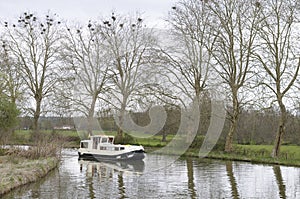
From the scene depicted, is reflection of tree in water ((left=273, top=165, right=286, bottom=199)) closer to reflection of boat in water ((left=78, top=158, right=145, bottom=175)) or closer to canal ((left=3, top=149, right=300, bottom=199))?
canal ((left=3, top=149, right=300, bottom=199))

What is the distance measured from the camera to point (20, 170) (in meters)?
16.1

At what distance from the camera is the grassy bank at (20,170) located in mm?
13820

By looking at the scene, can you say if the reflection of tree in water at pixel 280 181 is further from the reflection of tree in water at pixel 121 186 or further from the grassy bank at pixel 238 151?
the reflection of tree in water at pixel 121 186

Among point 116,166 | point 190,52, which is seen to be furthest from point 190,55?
point 116,166

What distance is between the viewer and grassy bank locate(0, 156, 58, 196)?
13.8m

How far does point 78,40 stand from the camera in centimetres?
3791

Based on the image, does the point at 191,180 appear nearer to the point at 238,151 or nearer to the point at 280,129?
the point at 280,129

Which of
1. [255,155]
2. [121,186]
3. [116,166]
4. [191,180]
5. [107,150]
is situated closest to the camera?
[121,186]

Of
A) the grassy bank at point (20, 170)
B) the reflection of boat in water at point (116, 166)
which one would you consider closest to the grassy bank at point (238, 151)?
the reflection of boat in water at point (116, 166)

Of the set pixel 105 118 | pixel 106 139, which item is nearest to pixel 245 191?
pixel 106 139

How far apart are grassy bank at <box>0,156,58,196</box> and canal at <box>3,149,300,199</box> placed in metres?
0.28

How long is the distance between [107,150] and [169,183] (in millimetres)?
11804

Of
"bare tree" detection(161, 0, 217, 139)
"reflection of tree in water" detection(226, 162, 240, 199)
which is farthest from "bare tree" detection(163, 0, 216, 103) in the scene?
"reflection of tree in water" detection(226, 162, 240, 199)

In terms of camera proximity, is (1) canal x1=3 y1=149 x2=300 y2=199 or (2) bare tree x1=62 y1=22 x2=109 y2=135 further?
(2) bare tree x1=62 y1=22 x2=109 y2=135
